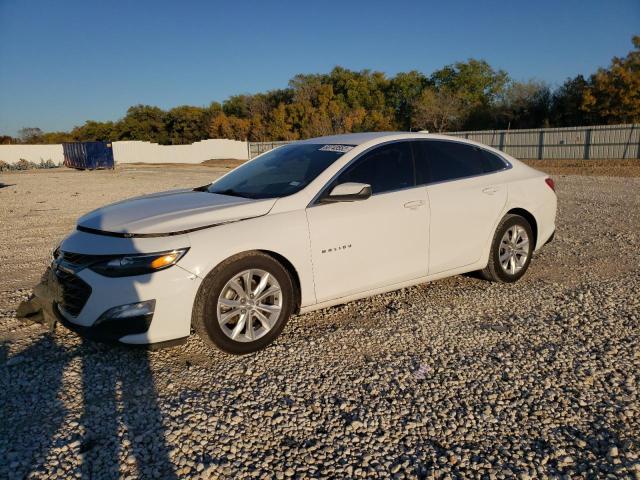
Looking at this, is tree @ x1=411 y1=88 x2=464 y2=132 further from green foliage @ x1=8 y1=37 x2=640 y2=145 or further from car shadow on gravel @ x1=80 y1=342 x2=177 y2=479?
car shadow on gravel @ x1=80 y1=342 x2=177 y2=479

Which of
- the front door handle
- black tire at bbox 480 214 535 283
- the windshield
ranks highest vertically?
the windshield

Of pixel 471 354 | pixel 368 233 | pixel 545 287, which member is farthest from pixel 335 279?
pixel 545 287

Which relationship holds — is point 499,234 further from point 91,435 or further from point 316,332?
point 91,435

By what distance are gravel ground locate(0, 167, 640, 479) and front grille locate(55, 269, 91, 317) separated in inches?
17.8

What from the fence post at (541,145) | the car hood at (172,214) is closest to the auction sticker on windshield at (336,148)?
the car hood at (172,214)

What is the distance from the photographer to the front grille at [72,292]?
3377 mm

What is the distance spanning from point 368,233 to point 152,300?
1.82m

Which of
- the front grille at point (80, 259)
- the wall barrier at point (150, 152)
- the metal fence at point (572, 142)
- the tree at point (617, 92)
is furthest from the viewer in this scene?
the wall barrier at point (150, 152)

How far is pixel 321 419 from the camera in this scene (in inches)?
114

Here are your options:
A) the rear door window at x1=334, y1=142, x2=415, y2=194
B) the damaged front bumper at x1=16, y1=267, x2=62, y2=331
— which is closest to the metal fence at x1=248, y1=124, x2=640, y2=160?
the rear door window at x1=334, y1=142, x2=415, y2=194

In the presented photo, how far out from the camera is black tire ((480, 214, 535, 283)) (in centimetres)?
510

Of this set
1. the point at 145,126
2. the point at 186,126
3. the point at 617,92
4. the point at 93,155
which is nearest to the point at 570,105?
the point at 617,92

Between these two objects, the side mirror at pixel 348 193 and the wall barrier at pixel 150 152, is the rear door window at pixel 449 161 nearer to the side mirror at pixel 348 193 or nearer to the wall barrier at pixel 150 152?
the side mirror at pixel 348 193

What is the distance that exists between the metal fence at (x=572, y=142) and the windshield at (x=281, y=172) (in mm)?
22812
